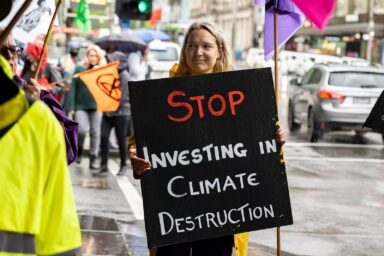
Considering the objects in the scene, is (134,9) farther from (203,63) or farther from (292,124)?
(203,63)

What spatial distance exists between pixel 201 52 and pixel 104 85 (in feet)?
27.2

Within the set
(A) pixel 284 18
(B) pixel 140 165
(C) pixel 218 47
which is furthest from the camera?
(A) pixel 284 18

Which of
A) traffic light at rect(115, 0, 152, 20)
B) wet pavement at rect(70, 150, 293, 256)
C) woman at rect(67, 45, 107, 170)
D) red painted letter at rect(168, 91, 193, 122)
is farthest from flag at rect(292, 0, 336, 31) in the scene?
traffic light at rect(115, 0, 152, 20)

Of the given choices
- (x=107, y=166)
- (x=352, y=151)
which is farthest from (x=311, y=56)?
(x=107, y=166)

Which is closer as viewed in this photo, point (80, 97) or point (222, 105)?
point (222, 105)

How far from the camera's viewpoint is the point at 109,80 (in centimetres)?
1341

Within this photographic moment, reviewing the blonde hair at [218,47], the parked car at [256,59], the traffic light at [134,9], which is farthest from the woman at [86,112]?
the parked car at [256,59]

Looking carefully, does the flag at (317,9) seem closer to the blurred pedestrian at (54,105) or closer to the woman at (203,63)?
the woman at (203,63)

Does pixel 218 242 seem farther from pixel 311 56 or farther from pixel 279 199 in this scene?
pixel 311 56

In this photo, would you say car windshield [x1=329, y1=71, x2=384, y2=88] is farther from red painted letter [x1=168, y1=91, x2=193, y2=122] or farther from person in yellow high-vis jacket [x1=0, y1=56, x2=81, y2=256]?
person in yellow high-vis jacket [x1=0, y1=56, x2=81, y2=256]

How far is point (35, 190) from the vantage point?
3.00 metres

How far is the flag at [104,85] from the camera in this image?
517 inches

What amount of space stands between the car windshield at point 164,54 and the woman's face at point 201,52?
23.5 m

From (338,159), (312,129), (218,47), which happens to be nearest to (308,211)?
(338,159)
